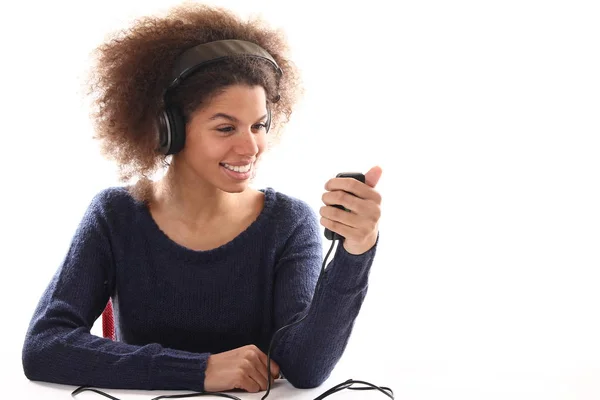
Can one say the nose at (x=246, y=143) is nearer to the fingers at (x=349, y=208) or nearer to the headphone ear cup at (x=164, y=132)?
the headphone ear cup at (x=164, y=132)

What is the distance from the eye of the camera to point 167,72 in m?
1.73

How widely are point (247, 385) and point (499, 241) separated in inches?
45.4

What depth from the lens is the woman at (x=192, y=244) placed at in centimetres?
161

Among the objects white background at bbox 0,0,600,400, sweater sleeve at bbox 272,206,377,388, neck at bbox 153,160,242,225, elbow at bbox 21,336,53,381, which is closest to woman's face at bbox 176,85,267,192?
neck at bbox 153,160,242,225

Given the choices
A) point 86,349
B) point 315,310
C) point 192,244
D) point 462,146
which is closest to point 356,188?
point 315,310

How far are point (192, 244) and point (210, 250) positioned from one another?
0.15 feet

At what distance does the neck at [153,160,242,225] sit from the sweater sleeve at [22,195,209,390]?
0.17 m

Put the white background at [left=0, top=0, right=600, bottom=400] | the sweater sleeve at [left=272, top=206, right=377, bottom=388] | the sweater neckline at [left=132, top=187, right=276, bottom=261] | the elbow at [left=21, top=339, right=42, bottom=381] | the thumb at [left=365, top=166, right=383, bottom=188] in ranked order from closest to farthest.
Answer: the thumb at [left=365, top=166, right=383, bottom=188]
the sweater sleeve at [left=272, top=206, right=377, bottom=388]
the elbow at [left=21, top=339, right=42, bottom=381]
the sweater neckline at [left=132, top=187, right=276, bottom=261]
the white background at [left=0, top=0, right=600, bottom=400]

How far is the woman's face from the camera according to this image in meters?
1.68

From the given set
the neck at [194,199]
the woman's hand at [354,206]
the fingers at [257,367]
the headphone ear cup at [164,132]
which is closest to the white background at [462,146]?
the neck at [194,199]

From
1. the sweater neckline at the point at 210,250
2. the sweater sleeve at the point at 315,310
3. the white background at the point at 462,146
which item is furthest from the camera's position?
the white background at the point at 462,146

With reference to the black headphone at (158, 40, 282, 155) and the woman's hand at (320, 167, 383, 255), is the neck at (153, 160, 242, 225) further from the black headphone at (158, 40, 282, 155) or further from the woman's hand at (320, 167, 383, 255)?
the woman's hand at (320, 167, 383, 255)

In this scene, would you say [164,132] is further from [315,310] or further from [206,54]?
[315,310]

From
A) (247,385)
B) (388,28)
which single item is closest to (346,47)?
(388,28)
